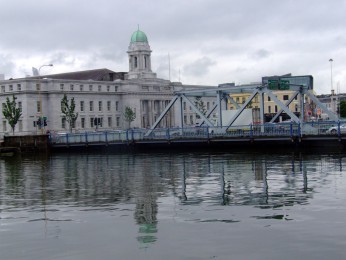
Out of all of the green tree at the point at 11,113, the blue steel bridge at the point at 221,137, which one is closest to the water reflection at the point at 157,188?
the blue steel bridge at the point at 221,137

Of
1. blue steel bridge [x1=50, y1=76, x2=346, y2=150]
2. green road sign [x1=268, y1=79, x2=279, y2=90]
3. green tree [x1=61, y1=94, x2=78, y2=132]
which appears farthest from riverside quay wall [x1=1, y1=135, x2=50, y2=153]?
green tree [x1=61, y1=94, x2=78, y2=132]

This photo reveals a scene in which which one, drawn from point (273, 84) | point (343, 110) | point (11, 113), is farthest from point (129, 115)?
point (273, 84)

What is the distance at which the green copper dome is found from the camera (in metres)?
156

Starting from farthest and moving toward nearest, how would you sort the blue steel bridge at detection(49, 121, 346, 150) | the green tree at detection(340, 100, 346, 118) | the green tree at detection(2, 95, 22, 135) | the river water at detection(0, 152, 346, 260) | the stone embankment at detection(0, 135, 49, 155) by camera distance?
the green tree at detection(340, 100, 346, 118) < the green tree at detection(2, 95, 22, 135) < the stone embankment at detection(0, 135, 49, 155) < the blue steel bridge at detection(49, 121, 346, 150) < the river water at detection(0, 152, 346, 260)

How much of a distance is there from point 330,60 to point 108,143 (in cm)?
6775

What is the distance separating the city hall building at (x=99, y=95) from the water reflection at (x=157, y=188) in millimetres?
73082

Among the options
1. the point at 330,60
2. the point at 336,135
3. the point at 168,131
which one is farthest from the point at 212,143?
the point at 330,60

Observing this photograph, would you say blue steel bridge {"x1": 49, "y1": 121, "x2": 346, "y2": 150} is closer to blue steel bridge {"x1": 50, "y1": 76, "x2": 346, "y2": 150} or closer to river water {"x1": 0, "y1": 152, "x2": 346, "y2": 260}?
blue steel bridge {"x1": 50, "y1": 76, "x2": 346, "y2": 150}

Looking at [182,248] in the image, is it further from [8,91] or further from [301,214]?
[8,91]

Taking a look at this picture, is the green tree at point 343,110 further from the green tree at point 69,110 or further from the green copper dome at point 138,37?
the green tree at point 69,110

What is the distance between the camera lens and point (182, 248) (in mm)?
12711

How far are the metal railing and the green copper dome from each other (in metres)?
92.0

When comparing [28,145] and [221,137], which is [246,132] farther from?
[28,145]

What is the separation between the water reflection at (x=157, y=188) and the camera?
18344 millimetres
